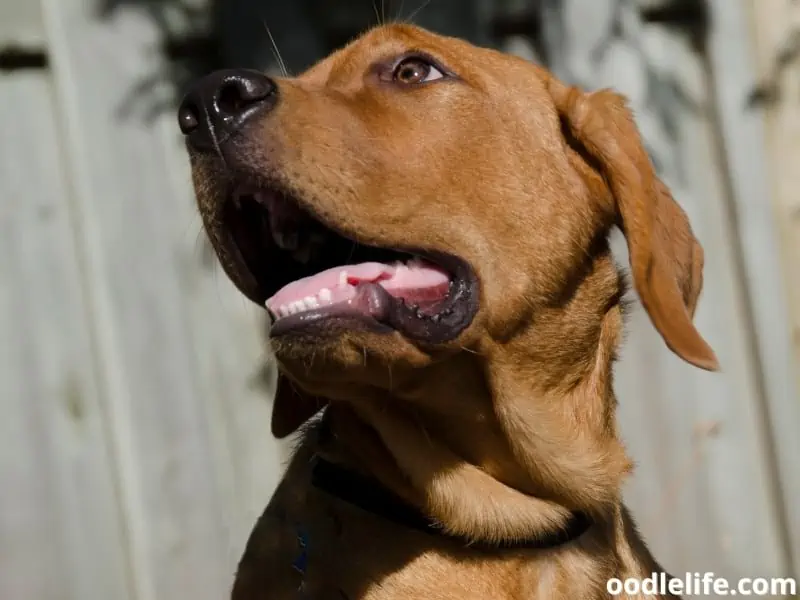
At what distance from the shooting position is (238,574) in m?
2.55

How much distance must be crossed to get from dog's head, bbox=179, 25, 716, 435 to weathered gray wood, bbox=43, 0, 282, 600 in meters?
1.13

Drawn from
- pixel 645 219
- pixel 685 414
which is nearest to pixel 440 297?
pixel 645 219

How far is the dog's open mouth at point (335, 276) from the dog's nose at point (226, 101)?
141 mm

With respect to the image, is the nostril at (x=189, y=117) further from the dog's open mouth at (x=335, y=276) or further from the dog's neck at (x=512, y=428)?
the dog's neck at (x=512, y=428)

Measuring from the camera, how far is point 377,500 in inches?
93.6

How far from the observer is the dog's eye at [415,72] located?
8.52 feet

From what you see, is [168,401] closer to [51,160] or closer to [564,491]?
[51,160]

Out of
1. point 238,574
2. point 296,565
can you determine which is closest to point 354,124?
point 296,565

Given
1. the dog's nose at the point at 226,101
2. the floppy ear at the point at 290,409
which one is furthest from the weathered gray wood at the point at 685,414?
the dog's nose at the point at 226,101

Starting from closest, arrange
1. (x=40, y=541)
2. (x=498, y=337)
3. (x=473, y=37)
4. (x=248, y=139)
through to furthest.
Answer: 1. (x=248, y=139)
2. (x=498, y=337)
3. (x=40, y=541)
4. (x=473, y=37)

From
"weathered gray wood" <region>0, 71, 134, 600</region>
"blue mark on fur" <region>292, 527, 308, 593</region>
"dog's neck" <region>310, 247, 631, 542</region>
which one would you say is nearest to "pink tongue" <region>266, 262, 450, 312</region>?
"dog's neck" <region>310, 247, 631, 542</region>

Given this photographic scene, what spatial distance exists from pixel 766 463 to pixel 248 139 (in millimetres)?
3098

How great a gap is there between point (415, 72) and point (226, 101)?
0.70m

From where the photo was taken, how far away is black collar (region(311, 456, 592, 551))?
7.74 ft
